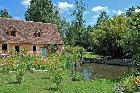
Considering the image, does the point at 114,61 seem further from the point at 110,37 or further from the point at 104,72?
the point at 104,72

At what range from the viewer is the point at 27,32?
6069 centimetres

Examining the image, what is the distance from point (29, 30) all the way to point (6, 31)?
4950 mm

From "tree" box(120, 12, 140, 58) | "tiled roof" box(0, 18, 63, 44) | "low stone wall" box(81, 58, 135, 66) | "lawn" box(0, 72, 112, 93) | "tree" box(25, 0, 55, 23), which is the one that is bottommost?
"lawn" box(0, 72, 112, 93)

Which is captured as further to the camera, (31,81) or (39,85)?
(31,81)

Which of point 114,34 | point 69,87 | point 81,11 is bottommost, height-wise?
point 69,87

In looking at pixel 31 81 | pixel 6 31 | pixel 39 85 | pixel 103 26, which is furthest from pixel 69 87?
pixel 103 26

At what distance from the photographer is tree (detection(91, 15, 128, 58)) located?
5988cm

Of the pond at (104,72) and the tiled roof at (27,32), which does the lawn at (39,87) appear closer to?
the pond at (104,72)

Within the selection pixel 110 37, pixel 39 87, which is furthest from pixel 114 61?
pixel 39 87

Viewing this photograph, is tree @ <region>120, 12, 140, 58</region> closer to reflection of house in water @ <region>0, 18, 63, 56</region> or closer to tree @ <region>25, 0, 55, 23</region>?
reflection of house in water @ <region>0, 18, 63, 56</region>

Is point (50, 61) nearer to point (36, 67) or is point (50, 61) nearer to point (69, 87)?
point (36, 67)

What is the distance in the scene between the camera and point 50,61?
38.4 m

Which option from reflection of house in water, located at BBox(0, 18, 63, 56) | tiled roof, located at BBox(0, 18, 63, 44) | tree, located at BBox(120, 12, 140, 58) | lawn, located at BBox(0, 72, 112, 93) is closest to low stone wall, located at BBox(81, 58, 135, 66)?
reflection of house in water, located at BBox(0, 18, 63, 56)

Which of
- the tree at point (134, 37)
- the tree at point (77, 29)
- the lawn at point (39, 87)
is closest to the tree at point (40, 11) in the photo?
the tree at point (77, 29)
